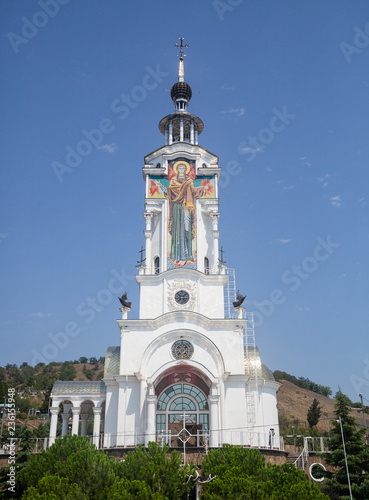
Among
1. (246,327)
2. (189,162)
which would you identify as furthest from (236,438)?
(189,162)

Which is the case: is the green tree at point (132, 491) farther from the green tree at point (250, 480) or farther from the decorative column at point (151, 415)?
the decorative column at point (151, 415)

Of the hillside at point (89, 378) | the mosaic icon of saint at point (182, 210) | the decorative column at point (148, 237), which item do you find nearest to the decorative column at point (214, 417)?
the mosaic icon of saint at point (182, 210)

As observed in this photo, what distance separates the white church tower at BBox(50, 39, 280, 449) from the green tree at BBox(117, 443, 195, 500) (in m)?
6.11

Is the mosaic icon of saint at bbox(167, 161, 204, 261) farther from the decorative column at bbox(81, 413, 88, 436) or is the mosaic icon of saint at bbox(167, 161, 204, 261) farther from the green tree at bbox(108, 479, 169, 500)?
the green tree at bbox(108, 479, 169, 500)

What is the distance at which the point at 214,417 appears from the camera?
2238 cm

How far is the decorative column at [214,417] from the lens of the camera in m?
21.9

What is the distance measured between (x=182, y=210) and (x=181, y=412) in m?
11.7

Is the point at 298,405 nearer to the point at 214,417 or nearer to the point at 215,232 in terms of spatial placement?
the point at 215,232

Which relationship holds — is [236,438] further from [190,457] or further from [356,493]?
[356,493]

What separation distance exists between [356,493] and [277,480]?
4.74m

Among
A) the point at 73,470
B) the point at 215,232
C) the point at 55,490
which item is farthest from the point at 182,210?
the point at 55,490

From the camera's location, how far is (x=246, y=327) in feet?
88.2

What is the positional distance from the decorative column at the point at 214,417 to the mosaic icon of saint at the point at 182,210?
822 centimetres

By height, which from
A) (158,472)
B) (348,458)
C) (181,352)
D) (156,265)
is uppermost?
(156,265)
